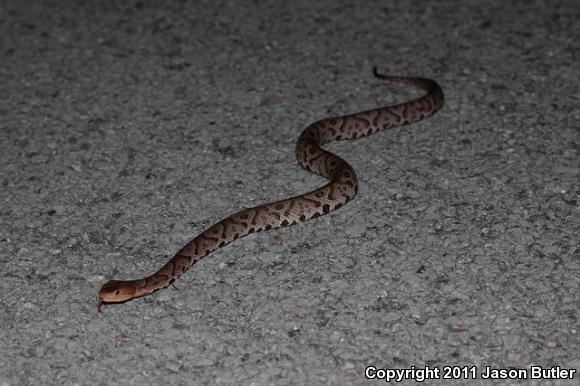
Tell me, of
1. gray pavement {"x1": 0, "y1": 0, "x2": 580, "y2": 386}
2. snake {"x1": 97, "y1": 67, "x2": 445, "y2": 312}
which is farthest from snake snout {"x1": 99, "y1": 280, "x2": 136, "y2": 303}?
gray pavement {"x1": 0, "y1": 0, "x2": 580, "y2": 386}

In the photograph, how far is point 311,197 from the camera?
7.62 m

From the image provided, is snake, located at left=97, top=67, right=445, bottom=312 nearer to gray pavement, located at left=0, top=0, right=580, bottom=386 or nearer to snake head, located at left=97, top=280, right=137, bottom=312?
snake head, located at left=97, top=280, right=137, bottom=312

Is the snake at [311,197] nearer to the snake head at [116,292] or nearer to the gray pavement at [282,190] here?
the snake head at [116,292]

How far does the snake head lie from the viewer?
6.36m

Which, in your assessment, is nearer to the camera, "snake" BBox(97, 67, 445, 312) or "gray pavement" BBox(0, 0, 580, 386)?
"gray pavement" BBox(0, 0, 580, 386)

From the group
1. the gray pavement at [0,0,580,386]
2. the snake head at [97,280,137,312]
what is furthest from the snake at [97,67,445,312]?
the gray pavement at [0,0,580,386]

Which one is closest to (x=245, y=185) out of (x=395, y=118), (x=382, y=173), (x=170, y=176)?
(x=170, y=176)

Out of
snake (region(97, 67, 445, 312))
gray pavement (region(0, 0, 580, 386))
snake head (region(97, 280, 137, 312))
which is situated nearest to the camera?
gray pavement (region(0, 0, 580, 386))

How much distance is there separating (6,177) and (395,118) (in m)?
3.81

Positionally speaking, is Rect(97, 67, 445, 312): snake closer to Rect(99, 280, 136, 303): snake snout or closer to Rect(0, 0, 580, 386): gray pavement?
Rect(99, 280, 136, 303): snake snout

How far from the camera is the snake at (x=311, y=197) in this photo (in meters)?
6.61

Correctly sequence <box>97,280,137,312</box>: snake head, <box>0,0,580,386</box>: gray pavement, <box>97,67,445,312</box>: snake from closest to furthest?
1. <box>0,0,580,386</box>: gray pavement
2. <box>97,280,137,312</box>: snake head
3. <box>97,67,445,312</box>: snake

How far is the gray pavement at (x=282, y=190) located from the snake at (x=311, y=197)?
0.11 m

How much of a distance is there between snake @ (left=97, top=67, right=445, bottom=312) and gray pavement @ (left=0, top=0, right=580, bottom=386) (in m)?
0.11
